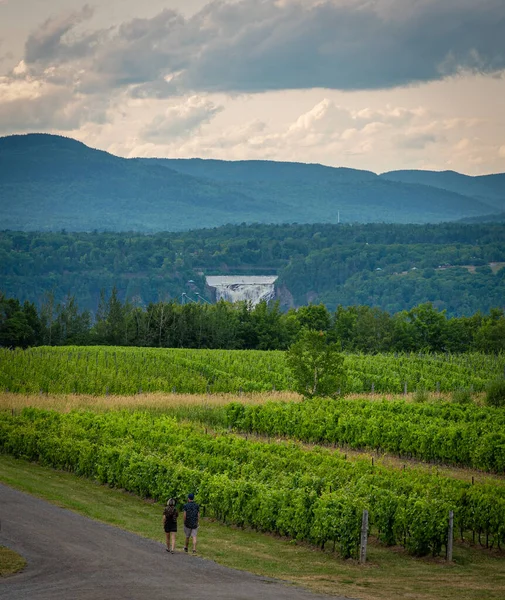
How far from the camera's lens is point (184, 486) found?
Answer: 34.6 metres

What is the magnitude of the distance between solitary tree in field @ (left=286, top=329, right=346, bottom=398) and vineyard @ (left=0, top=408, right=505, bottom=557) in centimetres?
1859

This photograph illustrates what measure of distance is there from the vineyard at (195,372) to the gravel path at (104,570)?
34842 millimetres

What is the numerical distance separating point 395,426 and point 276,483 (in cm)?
1605

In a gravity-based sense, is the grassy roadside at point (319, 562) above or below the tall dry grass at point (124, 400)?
above

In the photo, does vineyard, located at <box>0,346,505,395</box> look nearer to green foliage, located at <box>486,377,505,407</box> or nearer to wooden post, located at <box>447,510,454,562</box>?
green foliage, located at <box>486,377,505,407</box>

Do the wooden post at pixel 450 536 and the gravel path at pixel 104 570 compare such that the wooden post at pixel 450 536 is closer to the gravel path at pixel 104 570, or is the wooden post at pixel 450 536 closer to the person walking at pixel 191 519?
the gravel path at pixel 104 570

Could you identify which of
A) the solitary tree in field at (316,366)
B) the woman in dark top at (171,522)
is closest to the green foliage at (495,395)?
the solitary tree in field at (316,366)

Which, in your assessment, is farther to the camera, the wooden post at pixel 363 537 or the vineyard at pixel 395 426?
the vineyard at pixel 395 426

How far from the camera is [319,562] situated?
28.8 metres

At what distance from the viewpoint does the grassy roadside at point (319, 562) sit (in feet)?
83.6

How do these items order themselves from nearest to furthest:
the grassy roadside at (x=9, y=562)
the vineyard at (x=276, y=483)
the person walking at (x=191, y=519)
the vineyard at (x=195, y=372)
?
1. the grassy roadside at (x=9, y=562)
2. the person walking at (x=191, y=519)
3. the vineyard at (x=276, y=483)
4. the vineyard at (x=195, y=372)

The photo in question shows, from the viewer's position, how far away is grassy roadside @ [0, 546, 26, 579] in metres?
25.0

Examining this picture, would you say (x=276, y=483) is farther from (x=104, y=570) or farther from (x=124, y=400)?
(x=124, y=400)

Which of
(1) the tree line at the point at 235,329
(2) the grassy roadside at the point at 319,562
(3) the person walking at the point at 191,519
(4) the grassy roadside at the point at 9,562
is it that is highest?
(3) the person walking at the point at 191,519
